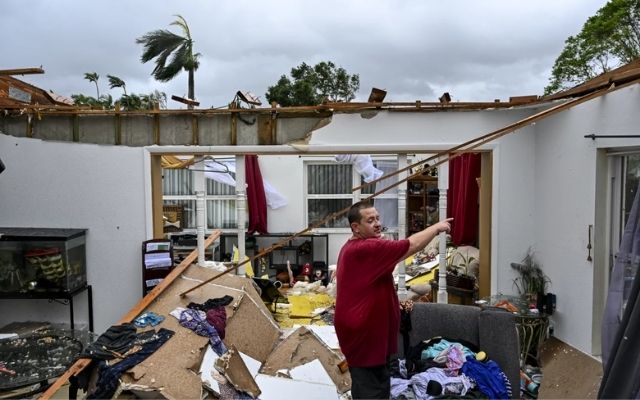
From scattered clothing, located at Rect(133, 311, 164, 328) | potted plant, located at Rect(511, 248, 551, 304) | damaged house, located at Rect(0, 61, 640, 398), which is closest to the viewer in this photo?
scattered clothing, located at Rect(133, 311, 164, 328)

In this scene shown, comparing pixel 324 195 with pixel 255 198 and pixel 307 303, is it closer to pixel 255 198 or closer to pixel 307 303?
pixel 255 198

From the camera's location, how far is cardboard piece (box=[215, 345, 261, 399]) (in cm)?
332

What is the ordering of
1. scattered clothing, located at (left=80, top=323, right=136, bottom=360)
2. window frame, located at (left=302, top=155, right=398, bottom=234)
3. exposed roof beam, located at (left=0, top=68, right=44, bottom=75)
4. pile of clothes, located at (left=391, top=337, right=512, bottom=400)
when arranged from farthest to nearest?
window frame, located at (left=302, top=155, right=398, bottom=234) < exposed roof beam, located at (left=0, top=68, right=44, bottom=75) < scattered clothing, located at (left=80, top=323, right=136, bottom=360) < pile of clothes, located at (left=391, top=337, right=512, bottom=400)

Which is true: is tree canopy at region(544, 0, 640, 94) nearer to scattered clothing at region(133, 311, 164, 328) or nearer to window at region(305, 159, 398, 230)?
window at region(305, 159, 398, 230)

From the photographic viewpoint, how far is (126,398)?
2.87m

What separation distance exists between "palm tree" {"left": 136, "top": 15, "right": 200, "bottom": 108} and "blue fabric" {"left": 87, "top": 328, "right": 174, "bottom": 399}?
1205cm

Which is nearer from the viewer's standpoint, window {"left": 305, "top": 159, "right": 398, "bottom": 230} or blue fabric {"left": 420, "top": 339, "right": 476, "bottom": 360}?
blue fabric {"left": 420, "top": 339, "right": 476, "bottom": 360}

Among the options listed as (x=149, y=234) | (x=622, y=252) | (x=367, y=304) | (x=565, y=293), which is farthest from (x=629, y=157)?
(x=149, y=234)

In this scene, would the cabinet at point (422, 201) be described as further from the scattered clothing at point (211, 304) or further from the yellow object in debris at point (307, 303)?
the scattered clothing at point (211, 304)

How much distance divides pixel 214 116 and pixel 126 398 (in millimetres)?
2692

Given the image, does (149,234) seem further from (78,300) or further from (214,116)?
(214,116)

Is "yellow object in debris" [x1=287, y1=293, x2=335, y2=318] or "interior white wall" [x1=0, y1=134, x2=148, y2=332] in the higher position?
"interior white wall" [x1=0, y1=134, x2=148, y2=332]

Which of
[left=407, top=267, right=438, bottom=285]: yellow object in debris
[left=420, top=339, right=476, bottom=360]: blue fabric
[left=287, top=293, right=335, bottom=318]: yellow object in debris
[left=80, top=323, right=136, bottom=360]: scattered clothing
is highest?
[left=80, top=323, right=136, bottom=360]: scattered clothing

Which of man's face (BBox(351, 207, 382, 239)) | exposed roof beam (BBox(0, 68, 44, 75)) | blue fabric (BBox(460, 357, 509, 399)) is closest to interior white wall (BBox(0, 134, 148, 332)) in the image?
exposed roof beam (BBox(0, 68, 44, 75))
